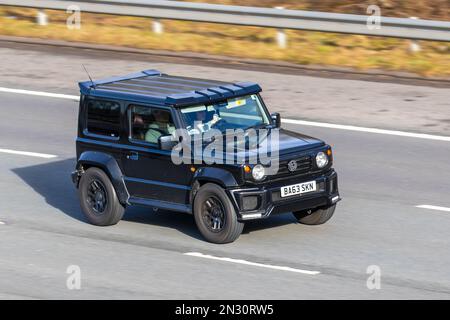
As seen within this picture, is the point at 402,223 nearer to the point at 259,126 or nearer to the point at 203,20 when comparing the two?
the point at 259,126

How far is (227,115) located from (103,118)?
1459 mm

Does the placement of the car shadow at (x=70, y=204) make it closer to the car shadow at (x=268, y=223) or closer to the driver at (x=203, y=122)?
the car shadow at (x=268, y=223)

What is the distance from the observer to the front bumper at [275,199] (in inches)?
461

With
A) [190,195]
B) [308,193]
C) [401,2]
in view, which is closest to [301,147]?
[308,193]

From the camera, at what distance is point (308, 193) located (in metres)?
12.1

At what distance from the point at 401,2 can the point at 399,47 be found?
2.81 metres

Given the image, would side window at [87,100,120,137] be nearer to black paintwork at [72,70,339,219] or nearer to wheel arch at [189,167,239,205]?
black paintwork at [72,70,339,219]

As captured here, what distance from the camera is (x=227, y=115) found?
12.5m

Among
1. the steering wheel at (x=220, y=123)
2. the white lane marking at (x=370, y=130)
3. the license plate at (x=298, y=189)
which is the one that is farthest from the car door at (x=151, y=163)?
the white lane marking at (x=370, y=130)

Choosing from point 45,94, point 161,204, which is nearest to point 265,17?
point 45,94

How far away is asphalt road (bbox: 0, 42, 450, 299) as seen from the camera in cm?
1092

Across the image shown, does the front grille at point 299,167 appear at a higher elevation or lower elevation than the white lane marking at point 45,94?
lower

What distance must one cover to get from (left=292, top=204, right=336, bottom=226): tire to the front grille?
75 cm

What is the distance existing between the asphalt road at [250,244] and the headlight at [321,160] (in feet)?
2.67
